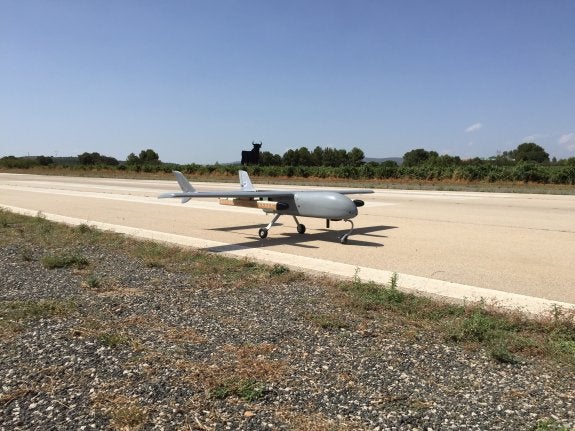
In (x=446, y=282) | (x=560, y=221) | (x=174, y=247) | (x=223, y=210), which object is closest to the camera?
(x=446, y=282)

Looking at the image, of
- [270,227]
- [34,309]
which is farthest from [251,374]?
[270,227]

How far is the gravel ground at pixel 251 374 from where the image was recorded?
3791 millimetres

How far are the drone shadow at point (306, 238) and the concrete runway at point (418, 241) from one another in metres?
0.03

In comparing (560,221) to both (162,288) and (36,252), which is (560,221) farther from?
(36,252)

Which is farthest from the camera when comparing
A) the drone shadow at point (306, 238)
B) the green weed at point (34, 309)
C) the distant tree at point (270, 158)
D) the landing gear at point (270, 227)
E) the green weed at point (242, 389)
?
the distant tree at point (270, 158)

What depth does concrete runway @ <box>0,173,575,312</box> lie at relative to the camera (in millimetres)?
8375

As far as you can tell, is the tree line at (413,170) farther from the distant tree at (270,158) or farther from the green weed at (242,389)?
the green weed at (242,389)

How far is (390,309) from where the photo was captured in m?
6.67

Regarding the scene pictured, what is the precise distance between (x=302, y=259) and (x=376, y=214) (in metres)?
10.1

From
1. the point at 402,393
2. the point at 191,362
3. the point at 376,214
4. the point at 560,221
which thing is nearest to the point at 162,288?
the point at 191,362

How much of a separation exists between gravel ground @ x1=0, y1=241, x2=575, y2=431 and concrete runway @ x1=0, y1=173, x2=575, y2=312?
8.36 ft

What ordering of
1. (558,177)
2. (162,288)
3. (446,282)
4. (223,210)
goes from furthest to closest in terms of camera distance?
(558,177) → (223,210) → (446,282) → (162,288)

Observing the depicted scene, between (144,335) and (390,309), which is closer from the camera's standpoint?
(144,335)

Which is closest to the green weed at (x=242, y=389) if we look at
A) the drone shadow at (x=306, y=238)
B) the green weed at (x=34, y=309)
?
the green weed at (x=34, y=309)
